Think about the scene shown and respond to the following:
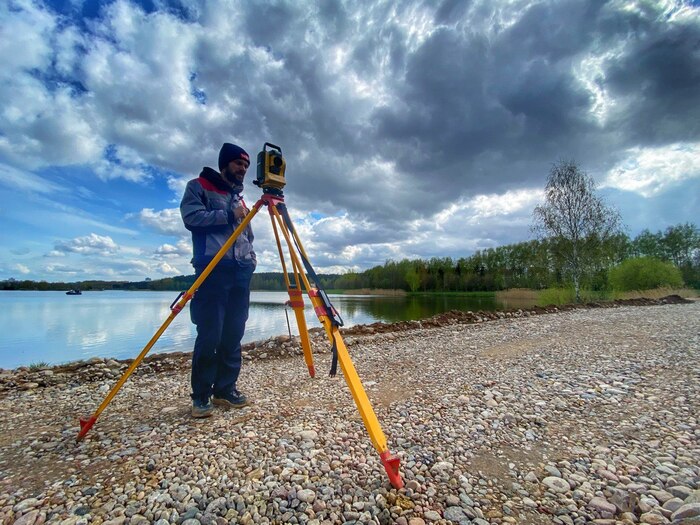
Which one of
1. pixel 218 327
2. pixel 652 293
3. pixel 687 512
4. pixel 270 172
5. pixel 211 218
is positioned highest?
pixel 270 172

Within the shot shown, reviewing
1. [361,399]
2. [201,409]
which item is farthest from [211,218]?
[361,399]

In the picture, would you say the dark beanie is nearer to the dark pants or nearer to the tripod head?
the tripod head

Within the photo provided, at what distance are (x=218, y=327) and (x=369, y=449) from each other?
2.01m

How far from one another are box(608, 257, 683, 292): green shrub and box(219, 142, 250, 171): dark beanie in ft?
112

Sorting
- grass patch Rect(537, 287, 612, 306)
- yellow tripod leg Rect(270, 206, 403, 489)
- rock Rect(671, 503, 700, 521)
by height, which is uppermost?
yellow tripod leg Rect(270, 206, 403, 489)

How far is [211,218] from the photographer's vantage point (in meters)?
3.27

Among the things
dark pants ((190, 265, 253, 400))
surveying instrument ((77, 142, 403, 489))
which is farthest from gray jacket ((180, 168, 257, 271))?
surveying instrument ((77, 142, 403, 489))

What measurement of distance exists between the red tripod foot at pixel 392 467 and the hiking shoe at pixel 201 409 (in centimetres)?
229

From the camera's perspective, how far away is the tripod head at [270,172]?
3010 mm

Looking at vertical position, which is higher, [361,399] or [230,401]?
[361,399]

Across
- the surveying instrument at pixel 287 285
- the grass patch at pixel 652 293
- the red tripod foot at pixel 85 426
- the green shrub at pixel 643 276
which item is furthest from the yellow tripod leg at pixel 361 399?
the green shrub at pixel 643 276

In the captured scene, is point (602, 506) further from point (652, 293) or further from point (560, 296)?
point (652, 293)

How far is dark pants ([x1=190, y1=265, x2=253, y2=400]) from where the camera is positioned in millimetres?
3365

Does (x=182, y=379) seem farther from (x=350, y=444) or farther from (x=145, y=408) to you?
(x=350, y=444)
